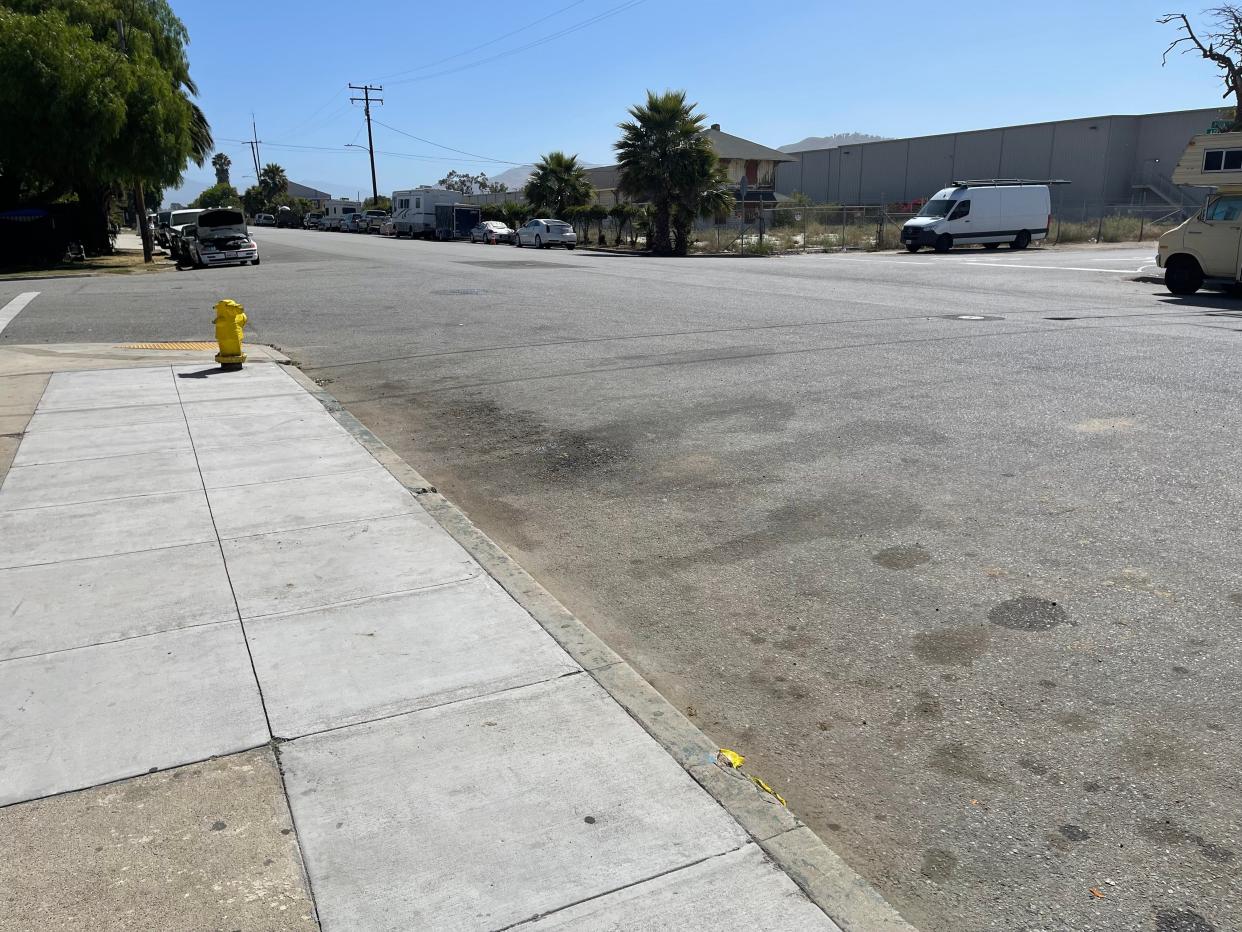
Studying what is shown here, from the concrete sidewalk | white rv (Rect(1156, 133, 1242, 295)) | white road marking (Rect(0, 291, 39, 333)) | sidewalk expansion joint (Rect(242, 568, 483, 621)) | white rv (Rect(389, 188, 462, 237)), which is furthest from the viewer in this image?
white rv (Rect(389, 188, 462, 237))

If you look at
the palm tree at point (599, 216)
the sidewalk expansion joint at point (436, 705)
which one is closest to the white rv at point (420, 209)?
the palm tree at point (599, 216)

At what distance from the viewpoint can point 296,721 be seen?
12.5 ft

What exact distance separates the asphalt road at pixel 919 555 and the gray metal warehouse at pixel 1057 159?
171 feet

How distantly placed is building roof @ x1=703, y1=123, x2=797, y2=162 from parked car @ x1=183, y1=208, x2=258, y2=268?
4343 centimetres

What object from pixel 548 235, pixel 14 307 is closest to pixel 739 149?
pixel 548 235

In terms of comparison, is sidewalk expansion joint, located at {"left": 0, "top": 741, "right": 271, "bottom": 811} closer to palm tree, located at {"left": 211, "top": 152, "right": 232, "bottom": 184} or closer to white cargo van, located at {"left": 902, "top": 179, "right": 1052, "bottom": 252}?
white cargo van, located at {"left": 902, "top": 179, "right": 1052, "bottom": 252}

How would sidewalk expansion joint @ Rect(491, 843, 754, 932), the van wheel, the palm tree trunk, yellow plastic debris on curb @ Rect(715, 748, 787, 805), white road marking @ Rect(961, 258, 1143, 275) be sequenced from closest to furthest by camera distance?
sidewalk expansion joint @ Rect(491, 843, 754, 932), yellow plastic debris on curb @ Rect(715, 748, 787, 805), the van wheel, white road marking @ Rect(961, 258, 1143, 275), the palm tree trunk

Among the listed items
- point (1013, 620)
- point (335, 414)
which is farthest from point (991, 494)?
point (335, 414)

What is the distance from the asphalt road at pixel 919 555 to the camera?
3.34 meters

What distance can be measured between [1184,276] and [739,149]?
5560 centimetres

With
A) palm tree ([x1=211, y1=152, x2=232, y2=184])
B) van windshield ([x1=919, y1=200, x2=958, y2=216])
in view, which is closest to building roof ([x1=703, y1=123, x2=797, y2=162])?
van windshield ([x1=919, y1=200, x2=958, y2=216])

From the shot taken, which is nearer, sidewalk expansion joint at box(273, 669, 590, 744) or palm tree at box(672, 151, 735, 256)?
sidewalk expansion joint at box(273, 669, 590, 744)

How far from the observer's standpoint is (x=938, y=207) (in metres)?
41.5

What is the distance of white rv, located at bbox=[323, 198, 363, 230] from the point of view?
3445 inches
